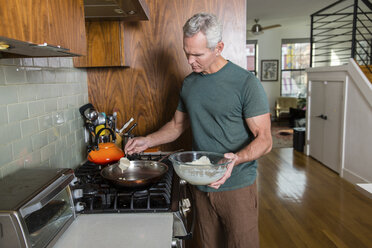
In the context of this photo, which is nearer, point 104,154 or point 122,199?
point 122,199

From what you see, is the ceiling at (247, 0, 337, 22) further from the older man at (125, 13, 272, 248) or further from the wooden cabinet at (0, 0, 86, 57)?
the wooden cabinet at (0, 0, 86, 57)

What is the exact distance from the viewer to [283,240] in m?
2.93

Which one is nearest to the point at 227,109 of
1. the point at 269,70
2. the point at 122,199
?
the point at 122,199

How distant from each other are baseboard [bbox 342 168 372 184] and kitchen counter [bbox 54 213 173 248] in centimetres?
387

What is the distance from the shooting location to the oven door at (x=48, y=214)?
94 centimetres

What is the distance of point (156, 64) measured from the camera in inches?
91.5

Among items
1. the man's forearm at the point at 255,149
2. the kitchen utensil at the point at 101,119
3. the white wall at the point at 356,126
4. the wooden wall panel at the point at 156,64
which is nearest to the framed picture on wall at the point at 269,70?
the white wall at the point at 356,126

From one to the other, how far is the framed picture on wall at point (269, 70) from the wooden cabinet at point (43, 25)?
397 inches

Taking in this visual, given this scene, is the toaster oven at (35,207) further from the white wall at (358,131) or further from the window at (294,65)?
the window at (294,65)

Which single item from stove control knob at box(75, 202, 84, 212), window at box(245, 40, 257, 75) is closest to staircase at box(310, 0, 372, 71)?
window at box(245, 40, 257, 75)

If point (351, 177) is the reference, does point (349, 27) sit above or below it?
above

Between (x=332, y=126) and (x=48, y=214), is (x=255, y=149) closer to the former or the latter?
(x=48, y=214)

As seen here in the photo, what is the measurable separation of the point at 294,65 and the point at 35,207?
35.9ft

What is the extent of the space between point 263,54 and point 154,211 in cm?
1016
